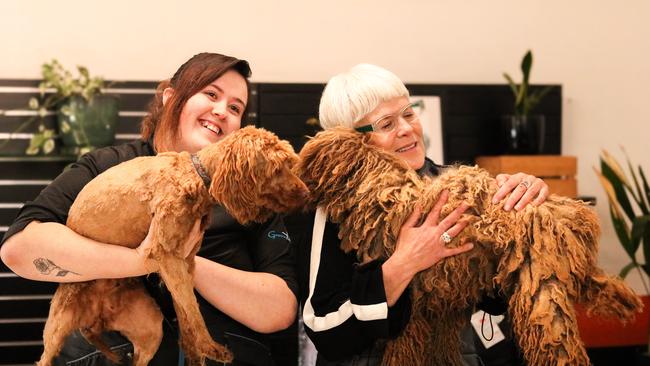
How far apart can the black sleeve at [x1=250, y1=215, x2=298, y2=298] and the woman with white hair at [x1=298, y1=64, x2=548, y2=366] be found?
0.04 m

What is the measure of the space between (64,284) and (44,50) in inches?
89.2

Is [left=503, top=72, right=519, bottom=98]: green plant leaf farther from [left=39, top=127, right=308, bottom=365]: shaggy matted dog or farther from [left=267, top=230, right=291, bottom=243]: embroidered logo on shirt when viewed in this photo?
[left=39, top=127, right=308, bottom=365]: shaggy matted dog

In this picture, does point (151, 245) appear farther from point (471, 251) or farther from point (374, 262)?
point (471, 251)

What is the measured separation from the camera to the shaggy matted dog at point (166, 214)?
55.3 inches

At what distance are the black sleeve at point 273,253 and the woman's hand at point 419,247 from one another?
37 cm

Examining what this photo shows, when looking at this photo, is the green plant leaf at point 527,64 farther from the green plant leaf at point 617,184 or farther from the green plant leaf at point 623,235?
the green plant leaf at point 623,235

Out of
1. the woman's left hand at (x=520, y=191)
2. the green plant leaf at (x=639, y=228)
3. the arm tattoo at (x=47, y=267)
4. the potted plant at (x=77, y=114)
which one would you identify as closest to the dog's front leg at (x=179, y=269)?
the arm tattoo at (x=47, y=267)

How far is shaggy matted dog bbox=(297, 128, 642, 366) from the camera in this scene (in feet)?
4.39

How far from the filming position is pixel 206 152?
148 centimetres

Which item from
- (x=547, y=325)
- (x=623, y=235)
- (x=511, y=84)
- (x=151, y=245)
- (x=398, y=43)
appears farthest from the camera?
(x=398, y=43)

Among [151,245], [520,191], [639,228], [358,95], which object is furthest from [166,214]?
[639,228]

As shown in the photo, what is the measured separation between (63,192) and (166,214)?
0.40m

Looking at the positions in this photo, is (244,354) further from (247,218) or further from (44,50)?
(44,50)

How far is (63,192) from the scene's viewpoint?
5.42 feet
